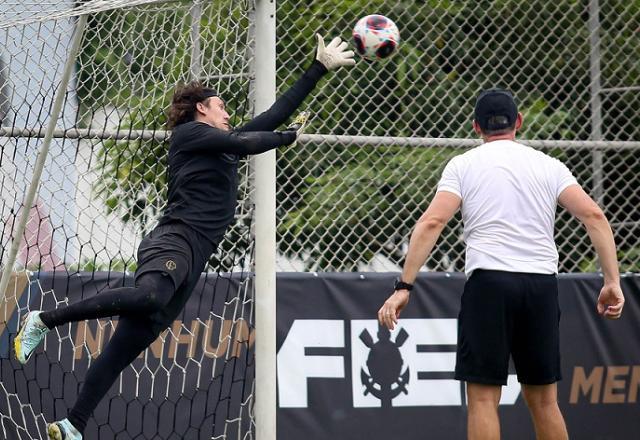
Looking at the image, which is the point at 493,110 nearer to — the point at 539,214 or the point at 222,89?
the point at 539,214

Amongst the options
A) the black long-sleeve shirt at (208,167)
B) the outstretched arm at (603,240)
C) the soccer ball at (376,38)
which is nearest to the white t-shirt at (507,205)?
the outstretched arm at (603,240)

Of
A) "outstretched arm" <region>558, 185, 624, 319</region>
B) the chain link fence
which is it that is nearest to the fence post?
the chain link fence

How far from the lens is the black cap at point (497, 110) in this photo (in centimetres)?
493

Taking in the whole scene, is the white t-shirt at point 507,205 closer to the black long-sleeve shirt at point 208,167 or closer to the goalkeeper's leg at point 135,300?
the black long-sleeve shirt at point 208,167

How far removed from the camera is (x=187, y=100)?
536 centimetres

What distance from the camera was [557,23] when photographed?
7.03 meters

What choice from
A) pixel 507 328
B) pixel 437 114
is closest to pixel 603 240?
pixel 507 328

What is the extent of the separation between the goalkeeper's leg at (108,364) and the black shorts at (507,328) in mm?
1474

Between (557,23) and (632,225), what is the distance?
56.5 inches

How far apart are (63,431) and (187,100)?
169 cm

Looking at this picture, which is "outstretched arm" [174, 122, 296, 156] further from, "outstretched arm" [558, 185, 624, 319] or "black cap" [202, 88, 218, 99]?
"outstretched arm" [558, 185, 624, 319]

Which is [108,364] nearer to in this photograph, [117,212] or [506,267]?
[117,212]

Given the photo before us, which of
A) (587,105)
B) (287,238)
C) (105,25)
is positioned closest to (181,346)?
(287,238)

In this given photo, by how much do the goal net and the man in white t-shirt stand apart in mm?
1417
